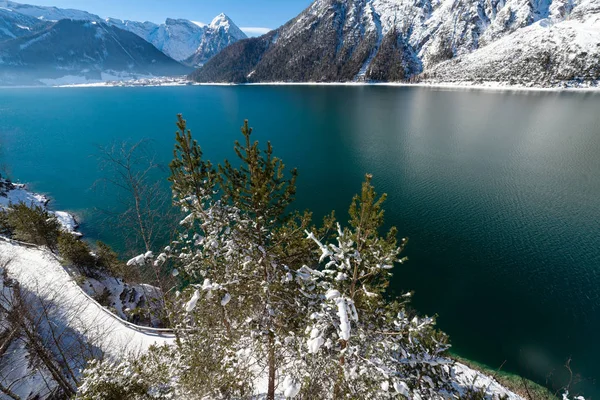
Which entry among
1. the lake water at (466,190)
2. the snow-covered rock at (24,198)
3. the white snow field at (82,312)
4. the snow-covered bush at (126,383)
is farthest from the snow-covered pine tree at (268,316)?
the snow-covered rock at (24,198)

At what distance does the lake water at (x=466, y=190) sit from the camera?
20.4m

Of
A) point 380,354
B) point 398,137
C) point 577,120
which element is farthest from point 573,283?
point 577,120

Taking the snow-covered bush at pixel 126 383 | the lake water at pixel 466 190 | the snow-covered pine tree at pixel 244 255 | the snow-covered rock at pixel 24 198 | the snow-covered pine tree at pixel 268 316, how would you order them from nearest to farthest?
the snow-covered bush at pixel 126 383, the snow-covered pine tree at pixel 268 316, the snow-covered pine tree at pixel 244 255, the lake water at pixel 466 190, the snow-covered rock at pixel 24 198

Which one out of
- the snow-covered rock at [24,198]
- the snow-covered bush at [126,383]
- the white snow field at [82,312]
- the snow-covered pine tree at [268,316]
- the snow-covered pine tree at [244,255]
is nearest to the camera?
the snow-covered bush at [126,383]

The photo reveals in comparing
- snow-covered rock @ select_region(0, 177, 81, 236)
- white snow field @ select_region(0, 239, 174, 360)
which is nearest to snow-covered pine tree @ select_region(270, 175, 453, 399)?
white snow field @ select_region(0, 239, 174, 360)

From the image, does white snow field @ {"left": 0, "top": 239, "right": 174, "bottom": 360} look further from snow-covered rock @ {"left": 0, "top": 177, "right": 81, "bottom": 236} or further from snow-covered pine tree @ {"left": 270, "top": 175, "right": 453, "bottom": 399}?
snow-covered rock @ {"left": 0, "top": 177, "right": 81, "bottom": 236}

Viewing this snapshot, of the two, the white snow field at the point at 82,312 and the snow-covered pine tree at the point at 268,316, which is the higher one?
the snow-covered pine tree at the point at 268,316

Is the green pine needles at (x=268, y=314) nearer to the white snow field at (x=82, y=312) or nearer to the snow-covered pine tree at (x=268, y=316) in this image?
the snow-covered pine tree at (x=268, y=316)

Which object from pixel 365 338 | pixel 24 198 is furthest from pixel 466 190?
pixel 24 198

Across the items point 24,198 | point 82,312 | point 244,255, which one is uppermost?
point 244,255

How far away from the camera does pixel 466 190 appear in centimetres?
3841

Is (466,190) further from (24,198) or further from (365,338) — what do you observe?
(24,198)

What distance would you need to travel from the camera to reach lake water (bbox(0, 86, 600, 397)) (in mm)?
20391

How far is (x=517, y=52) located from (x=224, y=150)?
189163 mm
